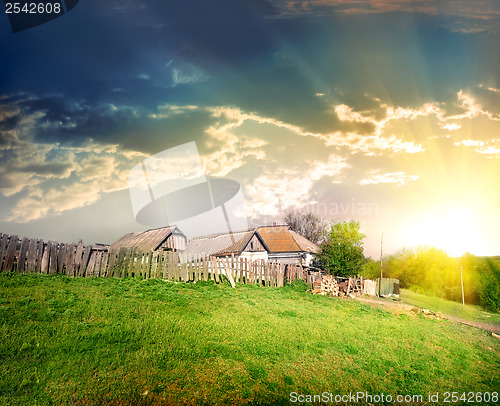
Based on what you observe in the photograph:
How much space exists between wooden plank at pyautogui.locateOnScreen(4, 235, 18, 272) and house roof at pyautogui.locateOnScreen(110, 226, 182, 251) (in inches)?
727

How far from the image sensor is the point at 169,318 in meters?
7.80

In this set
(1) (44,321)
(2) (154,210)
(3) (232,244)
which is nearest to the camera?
(1) (44,321)

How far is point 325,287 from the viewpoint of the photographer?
20.8 m

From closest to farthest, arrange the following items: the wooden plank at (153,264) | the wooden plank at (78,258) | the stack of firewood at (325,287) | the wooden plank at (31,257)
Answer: the wooden plank at (31,257)
the wooden plank at (78,258)
the wooden plank at (153,264)
the stack of firewood at (325,287)

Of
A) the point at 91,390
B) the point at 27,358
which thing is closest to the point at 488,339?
the point at 91,390

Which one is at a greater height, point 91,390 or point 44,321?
point 44,321

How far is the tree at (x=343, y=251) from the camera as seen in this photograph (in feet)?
84.3

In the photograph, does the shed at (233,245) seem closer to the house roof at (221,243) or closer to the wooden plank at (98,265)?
the house roof at (221,243)

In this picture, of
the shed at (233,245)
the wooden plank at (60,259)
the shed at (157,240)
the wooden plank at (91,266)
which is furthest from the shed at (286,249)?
the wooden plank at (60,259)

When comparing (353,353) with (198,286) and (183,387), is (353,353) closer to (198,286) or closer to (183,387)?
(183,387)

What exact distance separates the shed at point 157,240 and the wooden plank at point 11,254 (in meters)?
18.5

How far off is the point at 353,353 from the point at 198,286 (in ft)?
25.6

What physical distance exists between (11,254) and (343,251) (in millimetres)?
23494

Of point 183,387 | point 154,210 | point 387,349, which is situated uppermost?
point 154,210
